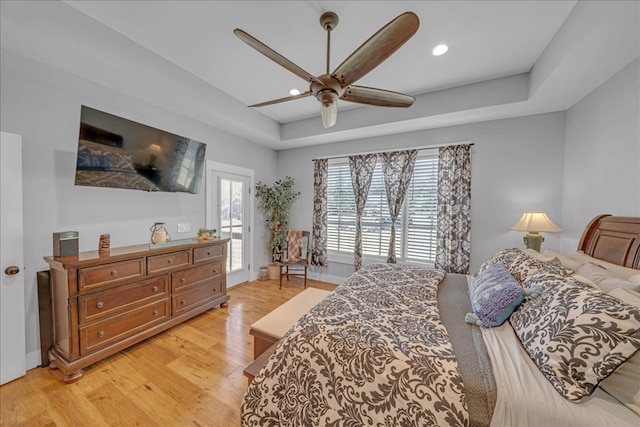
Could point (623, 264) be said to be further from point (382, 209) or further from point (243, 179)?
point (243, 179)

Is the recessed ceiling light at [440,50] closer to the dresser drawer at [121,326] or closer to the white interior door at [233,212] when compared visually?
the white interior door at [233,212]

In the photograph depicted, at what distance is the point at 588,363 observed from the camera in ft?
2.85

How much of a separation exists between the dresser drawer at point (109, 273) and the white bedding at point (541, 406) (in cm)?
274

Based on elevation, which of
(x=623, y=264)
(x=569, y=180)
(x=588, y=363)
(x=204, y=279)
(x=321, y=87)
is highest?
(x=321, y=87)

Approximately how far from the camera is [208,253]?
2.89 metres

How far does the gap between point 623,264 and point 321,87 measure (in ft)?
7.79

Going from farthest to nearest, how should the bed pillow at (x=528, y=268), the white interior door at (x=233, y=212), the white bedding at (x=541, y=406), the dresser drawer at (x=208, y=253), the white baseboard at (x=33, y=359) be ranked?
the white interior door at (x=233, y=212), the dresser drawer at (x=208, y=253), the white baseboard at (x=33, y=359), the bed pillow at (x=528, y=268), the white bedding at (x=541, y=406)

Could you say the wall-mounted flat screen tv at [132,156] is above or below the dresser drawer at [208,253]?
above

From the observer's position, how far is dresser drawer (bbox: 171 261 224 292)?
8.33 feet

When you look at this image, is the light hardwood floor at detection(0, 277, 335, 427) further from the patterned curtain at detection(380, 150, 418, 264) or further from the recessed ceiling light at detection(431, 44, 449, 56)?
Result: the recessed ceiling light at detection(431, 44, 449, 56)

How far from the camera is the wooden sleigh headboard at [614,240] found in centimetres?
153

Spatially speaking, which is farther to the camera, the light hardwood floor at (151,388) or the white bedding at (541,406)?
the light hardwood floor at (151,388)

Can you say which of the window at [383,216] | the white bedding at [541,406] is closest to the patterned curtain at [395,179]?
the window at [383,216]

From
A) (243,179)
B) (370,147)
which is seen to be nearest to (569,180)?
(370,147)
